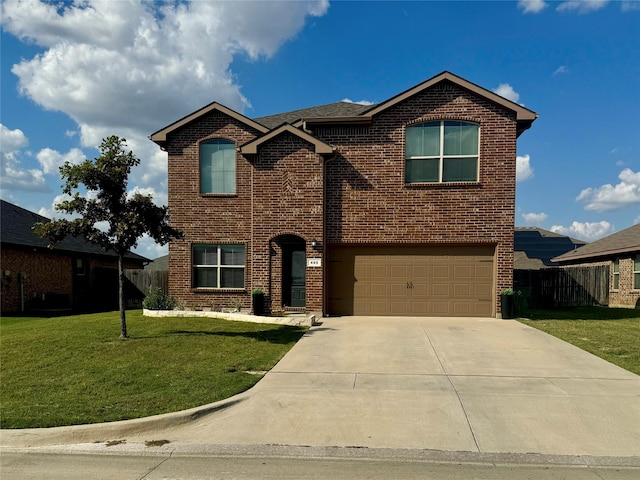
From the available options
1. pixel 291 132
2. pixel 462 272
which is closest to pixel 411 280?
Result: pixel 462 272

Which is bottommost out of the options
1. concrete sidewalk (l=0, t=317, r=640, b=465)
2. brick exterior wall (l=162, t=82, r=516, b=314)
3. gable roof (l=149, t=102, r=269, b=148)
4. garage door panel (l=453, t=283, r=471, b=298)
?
concrete sidewalk (l=0, t=317, r=640, b=465)

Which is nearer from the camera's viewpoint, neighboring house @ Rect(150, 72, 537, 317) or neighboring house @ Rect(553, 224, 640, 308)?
neighboring house @ Rect(150, 72, 537, 317)

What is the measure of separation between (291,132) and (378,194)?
3562 mm

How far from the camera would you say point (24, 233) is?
66.9ft

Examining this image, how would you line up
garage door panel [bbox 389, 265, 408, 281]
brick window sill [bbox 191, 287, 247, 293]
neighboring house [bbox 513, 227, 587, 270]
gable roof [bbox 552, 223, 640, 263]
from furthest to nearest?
neighboring house [bbox 513, 227, 587, 270], gable roof [bbox 552, 223, 640, 263], brick window sill [bbox 191, 287, 247, 293], garage door panel [bbox 389, 265, 408, 281]

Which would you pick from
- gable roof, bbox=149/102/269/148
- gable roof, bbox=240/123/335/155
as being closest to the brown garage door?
gable roof, bbox=240/123/335/155

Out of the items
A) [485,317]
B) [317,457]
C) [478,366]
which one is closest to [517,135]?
[485,317]

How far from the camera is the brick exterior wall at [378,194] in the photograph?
1380 cm

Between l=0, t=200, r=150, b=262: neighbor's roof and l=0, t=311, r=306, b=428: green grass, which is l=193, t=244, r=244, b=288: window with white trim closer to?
l=0, t=311, r=306, b=428: green grass

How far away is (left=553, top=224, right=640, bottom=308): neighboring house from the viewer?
20125 millimetres

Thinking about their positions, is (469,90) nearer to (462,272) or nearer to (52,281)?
(462,272)

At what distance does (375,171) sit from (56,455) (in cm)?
1159

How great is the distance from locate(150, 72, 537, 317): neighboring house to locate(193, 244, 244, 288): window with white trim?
1.55m

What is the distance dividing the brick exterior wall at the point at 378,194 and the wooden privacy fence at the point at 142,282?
5.70m
